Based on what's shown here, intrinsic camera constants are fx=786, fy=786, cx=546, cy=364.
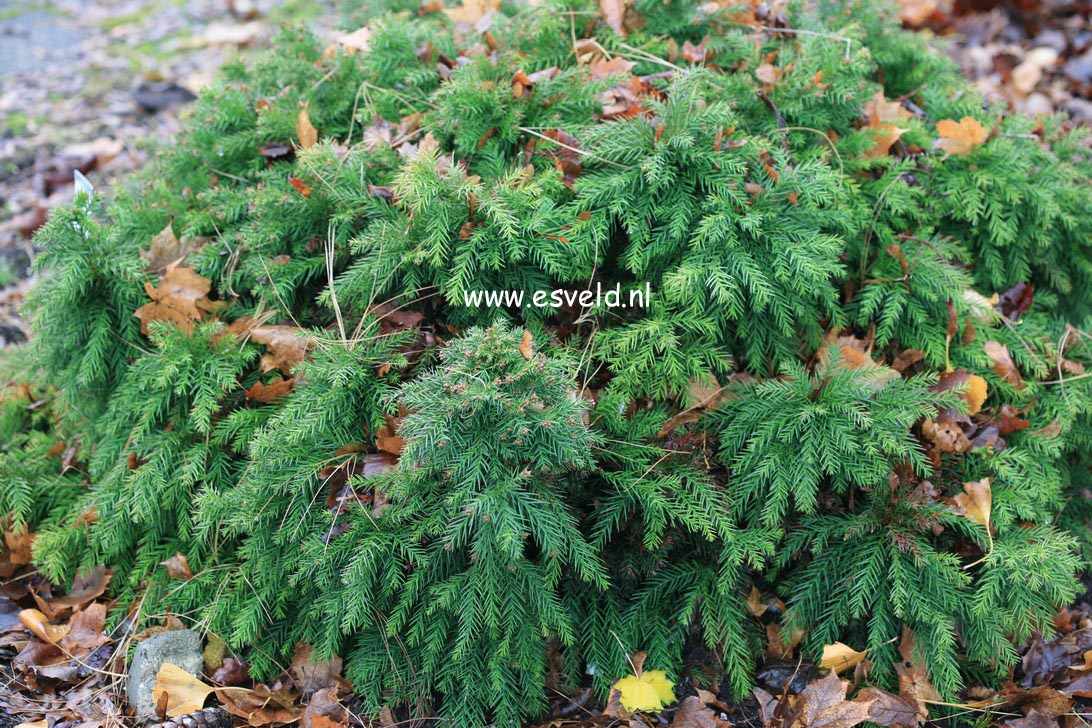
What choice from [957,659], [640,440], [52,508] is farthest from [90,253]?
[957,659]

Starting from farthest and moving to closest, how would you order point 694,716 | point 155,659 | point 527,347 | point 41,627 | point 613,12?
point 613,12 → point 41,627 → point 155,659 → point 694,716 → point 527,347

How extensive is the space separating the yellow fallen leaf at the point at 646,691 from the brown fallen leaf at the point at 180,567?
4.30 feet

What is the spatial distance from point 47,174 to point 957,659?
4732mm

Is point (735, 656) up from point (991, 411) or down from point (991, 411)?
down

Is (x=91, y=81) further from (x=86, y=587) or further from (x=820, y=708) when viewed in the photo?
(x=820, y=708)

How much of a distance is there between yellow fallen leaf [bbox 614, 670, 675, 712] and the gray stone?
1.20 metres

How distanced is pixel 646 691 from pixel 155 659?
137cm

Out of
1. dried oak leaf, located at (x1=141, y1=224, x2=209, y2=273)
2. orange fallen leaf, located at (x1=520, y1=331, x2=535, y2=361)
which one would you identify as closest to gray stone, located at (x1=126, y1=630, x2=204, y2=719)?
dried oak leaf, located at (x1=141, y1=224, x2=209, y2=273)

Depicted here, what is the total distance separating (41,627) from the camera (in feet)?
7.70

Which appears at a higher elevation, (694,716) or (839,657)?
Answer: (839,657)

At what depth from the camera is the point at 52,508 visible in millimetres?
2617

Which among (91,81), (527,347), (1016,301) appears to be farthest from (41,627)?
(91,81)

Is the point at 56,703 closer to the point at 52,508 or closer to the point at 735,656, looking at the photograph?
the point at 52,508

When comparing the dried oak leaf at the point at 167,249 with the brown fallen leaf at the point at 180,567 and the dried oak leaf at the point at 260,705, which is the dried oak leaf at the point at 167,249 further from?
the dried oak leaf at the point at 260,705
